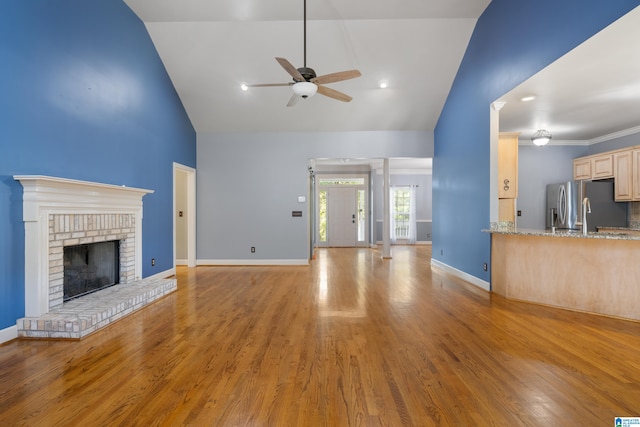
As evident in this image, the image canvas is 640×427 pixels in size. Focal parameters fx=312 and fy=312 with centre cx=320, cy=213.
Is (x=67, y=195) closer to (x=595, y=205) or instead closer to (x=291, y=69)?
(x=291, y=69)

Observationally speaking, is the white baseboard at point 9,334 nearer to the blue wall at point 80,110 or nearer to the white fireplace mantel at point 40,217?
the blue wall at point 80,110

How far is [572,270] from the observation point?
3488mm

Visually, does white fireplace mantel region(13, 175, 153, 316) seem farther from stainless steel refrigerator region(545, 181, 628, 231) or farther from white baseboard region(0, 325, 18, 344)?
stainless steel refrigerator region(545, 181, 628, 231)

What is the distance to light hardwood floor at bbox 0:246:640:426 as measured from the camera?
1683 millimetres

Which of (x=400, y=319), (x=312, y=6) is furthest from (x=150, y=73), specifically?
(x=400, y=319)

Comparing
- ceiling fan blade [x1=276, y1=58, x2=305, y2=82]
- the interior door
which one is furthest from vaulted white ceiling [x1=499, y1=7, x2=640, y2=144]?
the interior door

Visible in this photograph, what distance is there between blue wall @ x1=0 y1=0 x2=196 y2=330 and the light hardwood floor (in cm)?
123

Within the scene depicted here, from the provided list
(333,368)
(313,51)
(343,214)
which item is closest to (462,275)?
(333,368)

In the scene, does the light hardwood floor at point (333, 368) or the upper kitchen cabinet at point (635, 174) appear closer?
the light hardwood floor at point (333, 368)

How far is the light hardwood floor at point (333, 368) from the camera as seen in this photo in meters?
1.68

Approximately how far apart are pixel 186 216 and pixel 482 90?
600 centimetres

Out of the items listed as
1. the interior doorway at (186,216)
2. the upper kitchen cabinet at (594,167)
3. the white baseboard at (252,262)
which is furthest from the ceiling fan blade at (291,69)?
the upper kitchen cabinet at (594,167)

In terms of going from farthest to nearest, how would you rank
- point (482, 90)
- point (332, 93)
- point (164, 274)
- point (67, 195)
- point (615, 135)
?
point (615, 135), point (164, 274), point (482, 90), point (332, 93), point (67, 195)

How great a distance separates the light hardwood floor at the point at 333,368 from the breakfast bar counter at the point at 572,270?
0.21 metres
